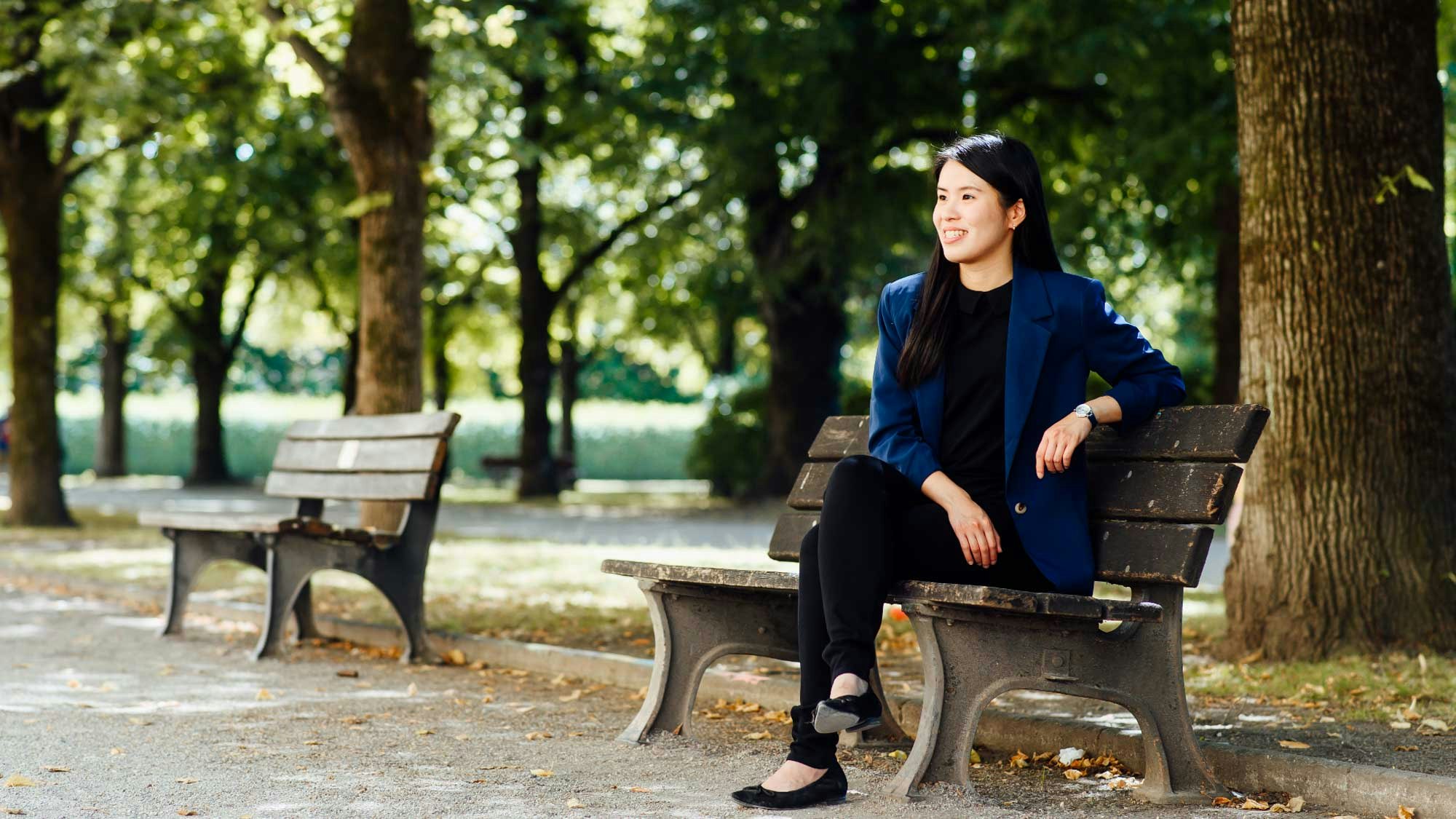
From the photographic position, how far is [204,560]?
313 inches

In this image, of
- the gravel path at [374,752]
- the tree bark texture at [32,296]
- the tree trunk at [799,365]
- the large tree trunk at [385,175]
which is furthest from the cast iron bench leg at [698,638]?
the tree trunk at [799,365]

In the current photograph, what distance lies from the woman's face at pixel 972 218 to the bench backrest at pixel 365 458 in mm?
3136

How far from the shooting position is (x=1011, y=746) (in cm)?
496

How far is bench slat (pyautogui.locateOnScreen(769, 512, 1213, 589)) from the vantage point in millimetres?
4043

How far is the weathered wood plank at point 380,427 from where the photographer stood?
7.07 meters

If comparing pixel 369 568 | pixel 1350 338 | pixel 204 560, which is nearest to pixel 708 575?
pixel 369 568

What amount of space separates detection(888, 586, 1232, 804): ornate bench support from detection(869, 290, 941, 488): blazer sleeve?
0.41m

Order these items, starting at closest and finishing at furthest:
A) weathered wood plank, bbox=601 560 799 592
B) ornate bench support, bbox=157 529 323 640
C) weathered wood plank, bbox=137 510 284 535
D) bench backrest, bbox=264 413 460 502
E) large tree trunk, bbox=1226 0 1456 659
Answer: weathered wood plank, bbox=601 560 799 592
large tree trunk, bbox=1226 0 1456 659
weathered wood plank, bbox=137 510 284 535
bench backrest, bbox=264 413 460 502
ornate bench support, bbox=157 529 323 640

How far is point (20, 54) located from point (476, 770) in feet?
47.9

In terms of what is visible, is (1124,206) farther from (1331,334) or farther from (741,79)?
(1331,334)

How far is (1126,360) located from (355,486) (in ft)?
14.4

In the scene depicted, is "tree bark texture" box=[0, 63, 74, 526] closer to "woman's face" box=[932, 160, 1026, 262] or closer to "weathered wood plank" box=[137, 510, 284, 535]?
"weathered wood plank" box=[137, 510, 284, 535]

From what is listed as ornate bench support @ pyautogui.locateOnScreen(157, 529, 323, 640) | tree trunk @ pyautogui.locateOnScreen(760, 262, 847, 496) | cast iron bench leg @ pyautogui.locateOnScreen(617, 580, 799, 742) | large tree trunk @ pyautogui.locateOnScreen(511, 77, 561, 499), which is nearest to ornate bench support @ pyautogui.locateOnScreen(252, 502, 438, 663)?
ornate bench support @ pyautogui.locateOnScreen(157, 529, 323, 640)

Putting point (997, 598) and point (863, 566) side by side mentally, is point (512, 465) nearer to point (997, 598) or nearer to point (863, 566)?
point (863, 566)
